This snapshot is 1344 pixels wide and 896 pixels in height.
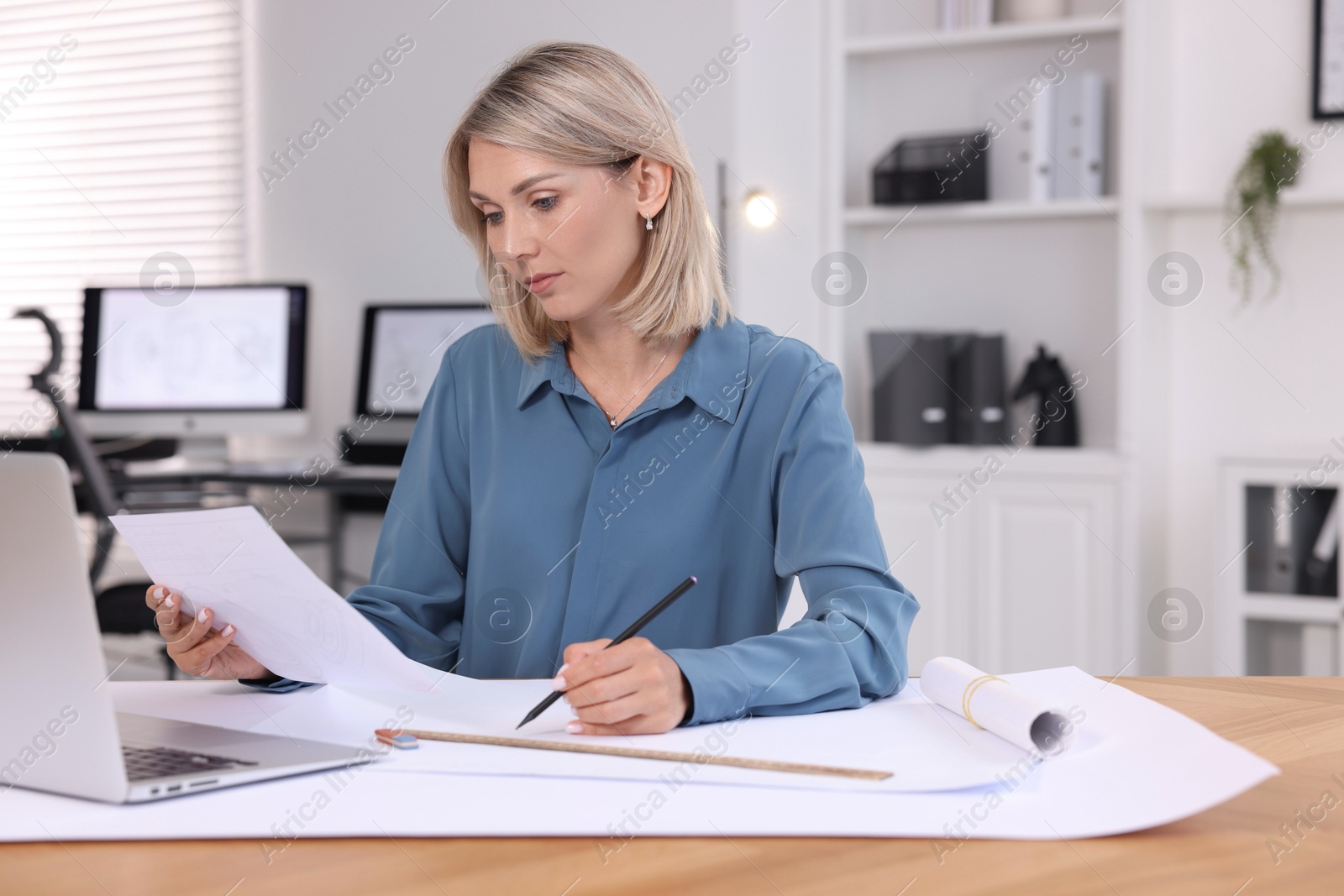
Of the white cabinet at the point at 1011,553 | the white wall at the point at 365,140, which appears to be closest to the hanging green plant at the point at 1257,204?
the white cabinet at the point at 1011,553

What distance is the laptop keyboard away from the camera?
2.68 ft

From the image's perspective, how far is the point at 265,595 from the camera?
0.93m

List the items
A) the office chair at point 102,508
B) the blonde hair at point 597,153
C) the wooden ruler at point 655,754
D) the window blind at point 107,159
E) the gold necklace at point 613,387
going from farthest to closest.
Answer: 1. the window blind at point 107,159
2. the office chair at point 102,508
3. the gold necklace at point 613,387
4. the blonde hair at point 597,153
5. the wooden ruler at point 655,754

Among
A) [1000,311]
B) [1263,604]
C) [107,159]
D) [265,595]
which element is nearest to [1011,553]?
[1263,604]

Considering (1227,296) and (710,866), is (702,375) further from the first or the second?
(1227,296)

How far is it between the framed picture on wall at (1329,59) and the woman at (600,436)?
2371 millimetres

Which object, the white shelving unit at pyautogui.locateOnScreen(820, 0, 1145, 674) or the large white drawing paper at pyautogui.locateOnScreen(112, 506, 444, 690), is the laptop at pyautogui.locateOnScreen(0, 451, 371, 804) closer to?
the large white drawing paper at pyautogui.locateOnScreen(112, 506, 444, 690)

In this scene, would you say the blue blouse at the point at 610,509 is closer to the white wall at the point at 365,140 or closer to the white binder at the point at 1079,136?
the white binder at the point at 1079,136

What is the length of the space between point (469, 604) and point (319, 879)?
0.68 m

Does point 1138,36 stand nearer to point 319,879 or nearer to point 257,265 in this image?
point 257,265

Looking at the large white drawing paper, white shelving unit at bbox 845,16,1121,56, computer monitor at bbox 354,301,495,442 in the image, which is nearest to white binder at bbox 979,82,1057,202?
white shelving unit at bbox 845,16,1121,56

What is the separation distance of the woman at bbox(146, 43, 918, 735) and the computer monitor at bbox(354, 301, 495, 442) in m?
2.06

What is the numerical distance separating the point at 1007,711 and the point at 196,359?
3.14 m

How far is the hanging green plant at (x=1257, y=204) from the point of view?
3035 millimetres
